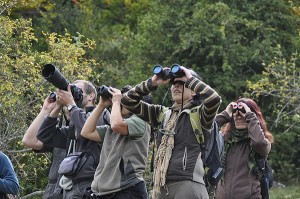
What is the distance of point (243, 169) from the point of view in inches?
316

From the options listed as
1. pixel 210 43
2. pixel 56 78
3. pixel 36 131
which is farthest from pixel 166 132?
pixel 210 43

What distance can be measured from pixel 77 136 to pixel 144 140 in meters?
0.80

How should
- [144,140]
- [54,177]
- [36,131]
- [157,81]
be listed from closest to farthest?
[157,81]
[144,140]
[54,177]
[36,131]

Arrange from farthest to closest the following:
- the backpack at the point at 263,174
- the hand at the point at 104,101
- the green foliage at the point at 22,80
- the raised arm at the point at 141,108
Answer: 1. the green foliage at the point at 22,80
2. the backpack at the point at 263,174
3. the hand at the point at 104,101
4. the raised arm at the point at 141,108

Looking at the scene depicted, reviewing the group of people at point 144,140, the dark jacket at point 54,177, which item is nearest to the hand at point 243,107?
the group of people at point 144,140

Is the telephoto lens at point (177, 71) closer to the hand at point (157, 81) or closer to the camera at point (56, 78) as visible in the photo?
the hand at point (157, 81)

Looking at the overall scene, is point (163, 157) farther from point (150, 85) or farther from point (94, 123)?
point (94, 123)

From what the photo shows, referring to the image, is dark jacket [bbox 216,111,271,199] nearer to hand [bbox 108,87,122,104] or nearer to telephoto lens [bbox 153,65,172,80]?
hand [bbox 108,87,122,104]

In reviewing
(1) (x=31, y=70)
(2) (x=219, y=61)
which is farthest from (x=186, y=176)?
(2) (x=219, y=61)

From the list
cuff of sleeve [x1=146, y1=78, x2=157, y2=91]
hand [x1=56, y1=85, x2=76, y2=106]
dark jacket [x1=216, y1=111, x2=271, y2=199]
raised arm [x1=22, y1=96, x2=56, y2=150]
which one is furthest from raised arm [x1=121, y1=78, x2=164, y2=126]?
raised arm [x1=22, y1=96, x2=56, y2=150]

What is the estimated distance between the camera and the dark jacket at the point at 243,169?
25.8 feet

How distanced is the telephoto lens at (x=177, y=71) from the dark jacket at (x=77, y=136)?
53.8 inches

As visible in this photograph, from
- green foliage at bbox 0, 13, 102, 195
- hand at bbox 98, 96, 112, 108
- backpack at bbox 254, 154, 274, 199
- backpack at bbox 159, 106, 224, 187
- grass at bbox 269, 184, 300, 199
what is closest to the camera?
backpack at bbox 159, 106, 224, 187

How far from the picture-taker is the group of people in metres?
6.61
